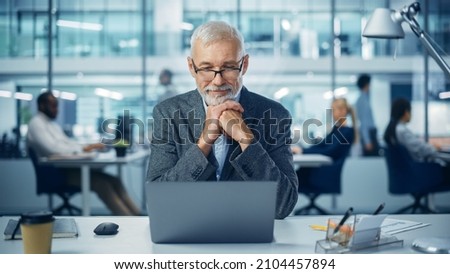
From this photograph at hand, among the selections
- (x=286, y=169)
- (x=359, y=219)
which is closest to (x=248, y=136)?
(x=286, y=169)

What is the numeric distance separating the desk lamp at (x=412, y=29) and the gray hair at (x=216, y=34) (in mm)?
495

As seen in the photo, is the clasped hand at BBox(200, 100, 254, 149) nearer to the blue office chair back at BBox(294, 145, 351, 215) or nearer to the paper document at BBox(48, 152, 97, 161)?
the paper document at BBox(48, 152, 97, 161)

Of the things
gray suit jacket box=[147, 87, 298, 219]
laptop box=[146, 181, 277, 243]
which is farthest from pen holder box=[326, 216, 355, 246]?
gray suit jacket box=[147, 87, 298, 219]

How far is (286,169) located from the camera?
6.81ft

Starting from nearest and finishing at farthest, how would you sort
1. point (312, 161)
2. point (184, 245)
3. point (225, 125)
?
point (184, 245) → point (225, 125) → point (312, 161)

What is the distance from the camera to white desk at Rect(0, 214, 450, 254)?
136 cm

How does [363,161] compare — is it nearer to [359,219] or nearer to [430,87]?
[430,87]

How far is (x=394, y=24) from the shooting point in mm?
1939

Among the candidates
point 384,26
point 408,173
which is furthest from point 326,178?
point 384,26

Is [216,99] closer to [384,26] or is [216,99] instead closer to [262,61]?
[384,26]

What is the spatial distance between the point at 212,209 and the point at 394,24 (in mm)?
1068

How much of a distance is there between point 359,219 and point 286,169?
0.75 metres

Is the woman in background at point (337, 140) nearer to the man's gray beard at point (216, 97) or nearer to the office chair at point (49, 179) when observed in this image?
the office chair at point (49, 179)

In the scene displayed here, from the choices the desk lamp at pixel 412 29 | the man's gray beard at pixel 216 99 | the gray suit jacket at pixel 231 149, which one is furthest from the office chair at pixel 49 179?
the desk lamp at pixel 412 29
